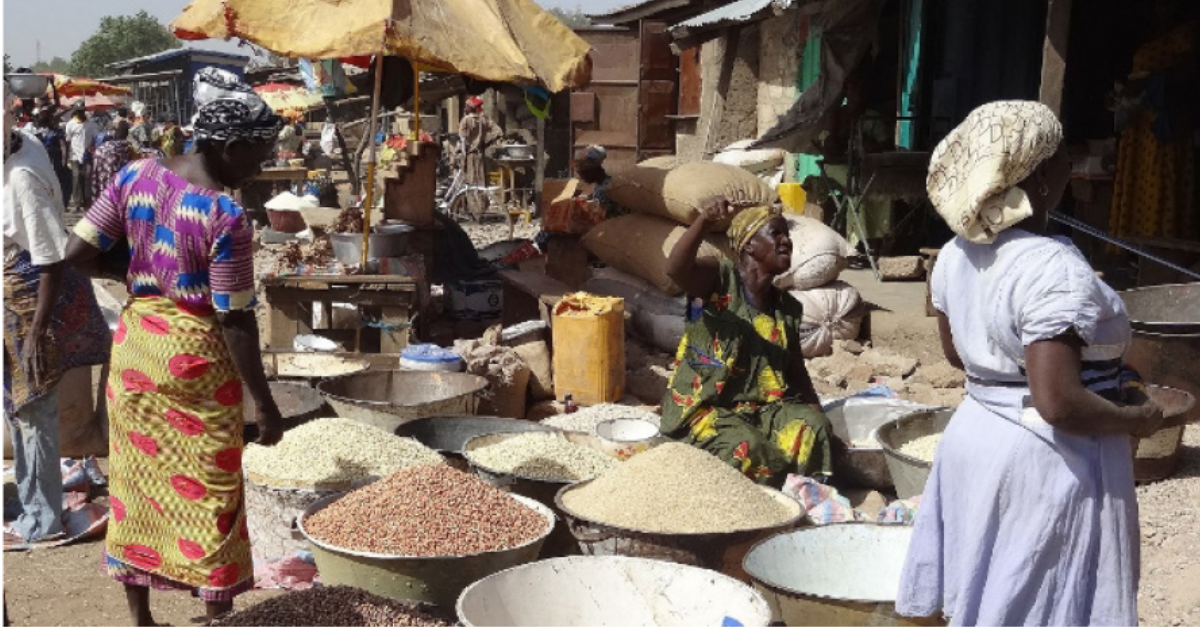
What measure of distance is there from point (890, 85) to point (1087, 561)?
945 centimetres

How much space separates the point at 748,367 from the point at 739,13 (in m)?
5.80

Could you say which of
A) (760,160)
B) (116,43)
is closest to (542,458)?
(760,160)

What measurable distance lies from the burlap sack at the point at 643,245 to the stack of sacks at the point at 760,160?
425 centimetres

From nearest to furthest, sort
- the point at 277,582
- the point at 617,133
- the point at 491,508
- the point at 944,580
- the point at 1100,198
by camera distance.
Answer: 1. the point at 944,580
2. the point at 491,508
3. the point at 277,582
4. the point at 1100,198
5. the point at 617,133

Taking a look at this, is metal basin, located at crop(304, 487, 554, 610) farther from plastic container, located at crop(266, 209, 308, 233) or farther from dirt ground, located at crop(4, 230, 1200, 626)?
plastic container, located at crop(266, 209, 308, 233)

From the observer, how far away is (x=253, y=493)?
4141 mm

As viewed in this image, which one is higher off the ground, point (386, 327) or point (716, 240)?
point (716, 240)

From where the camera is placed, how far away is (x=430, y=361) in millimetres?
5727

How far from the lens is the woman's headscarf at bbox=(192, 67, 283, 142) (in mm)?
3254

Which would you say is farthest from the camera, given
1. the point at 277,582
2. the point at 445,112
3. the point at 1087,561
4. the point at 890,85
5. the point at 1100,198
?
the point at 445,112

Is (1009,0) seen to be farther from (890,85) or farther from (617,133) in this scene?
(617,133)

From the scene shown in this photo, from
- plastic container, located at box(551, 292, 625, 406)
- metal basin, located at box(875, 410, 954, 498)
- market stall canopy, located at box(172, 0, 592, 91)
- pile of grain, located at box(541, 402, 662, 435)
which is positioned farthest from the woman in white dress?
market stall canopy, located at box(172, 0, 592, 91)

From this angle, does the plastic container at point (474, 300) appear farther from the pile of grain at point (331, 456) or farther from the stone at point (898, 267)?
the pile of grain at point (331, 456)

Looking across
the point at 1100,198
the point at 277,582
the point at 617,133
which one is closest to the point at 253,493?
the point at 277,582
